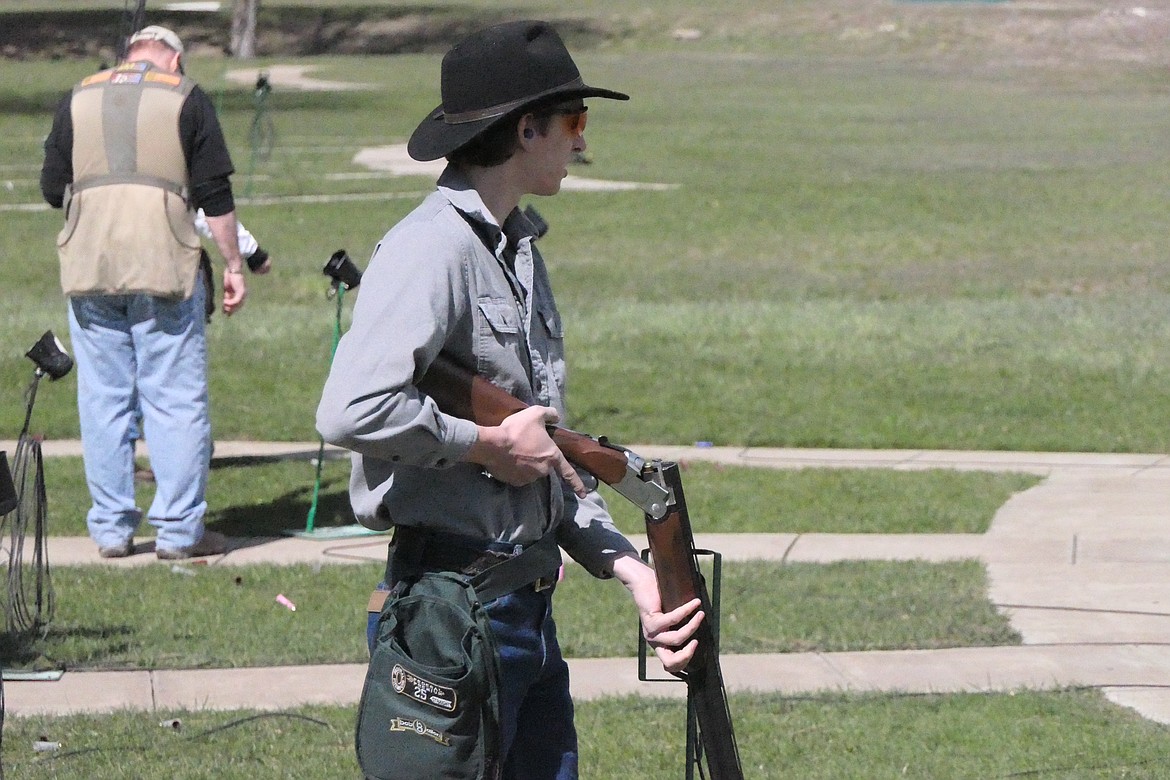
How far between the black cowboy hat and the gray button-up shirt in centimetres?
10

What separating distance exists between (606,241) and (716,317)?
5418 millimetres

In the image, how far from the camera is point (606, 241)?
19.3 meters

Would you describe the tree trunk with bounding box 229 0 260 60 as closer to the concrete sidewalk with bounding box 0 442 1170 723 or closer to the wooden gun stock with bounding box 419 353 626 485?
the concrete sidewalk with bounding box 0 442 1170 723

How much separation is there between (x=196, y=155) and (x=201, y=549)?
1.72 m

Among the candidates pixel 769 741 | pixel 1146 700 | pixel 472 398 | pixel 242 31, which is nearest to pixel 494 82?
pixel 472 398

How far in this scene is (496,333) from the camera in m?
3.27

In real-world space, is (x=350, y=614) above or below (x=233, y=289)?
below

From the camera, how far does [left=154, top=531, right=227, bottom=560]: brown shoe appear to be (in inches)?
301

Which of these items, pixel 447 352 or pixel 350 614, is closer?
pixel 447 352

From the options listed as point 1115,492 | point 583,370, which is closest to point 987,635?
point 1115,492

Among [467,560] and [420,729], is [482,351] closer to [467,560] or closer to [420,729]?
[467,560]

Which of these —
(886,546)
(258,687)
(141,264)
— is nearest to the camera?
(258,687)

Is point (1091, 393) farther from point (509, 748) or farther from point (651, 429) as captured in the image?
point (509, 748)

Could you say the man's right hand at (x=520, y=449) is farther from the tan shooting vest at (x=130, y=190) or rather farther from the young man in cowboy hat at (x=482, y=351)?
the tan shooting vest at (x=130, y=190)
